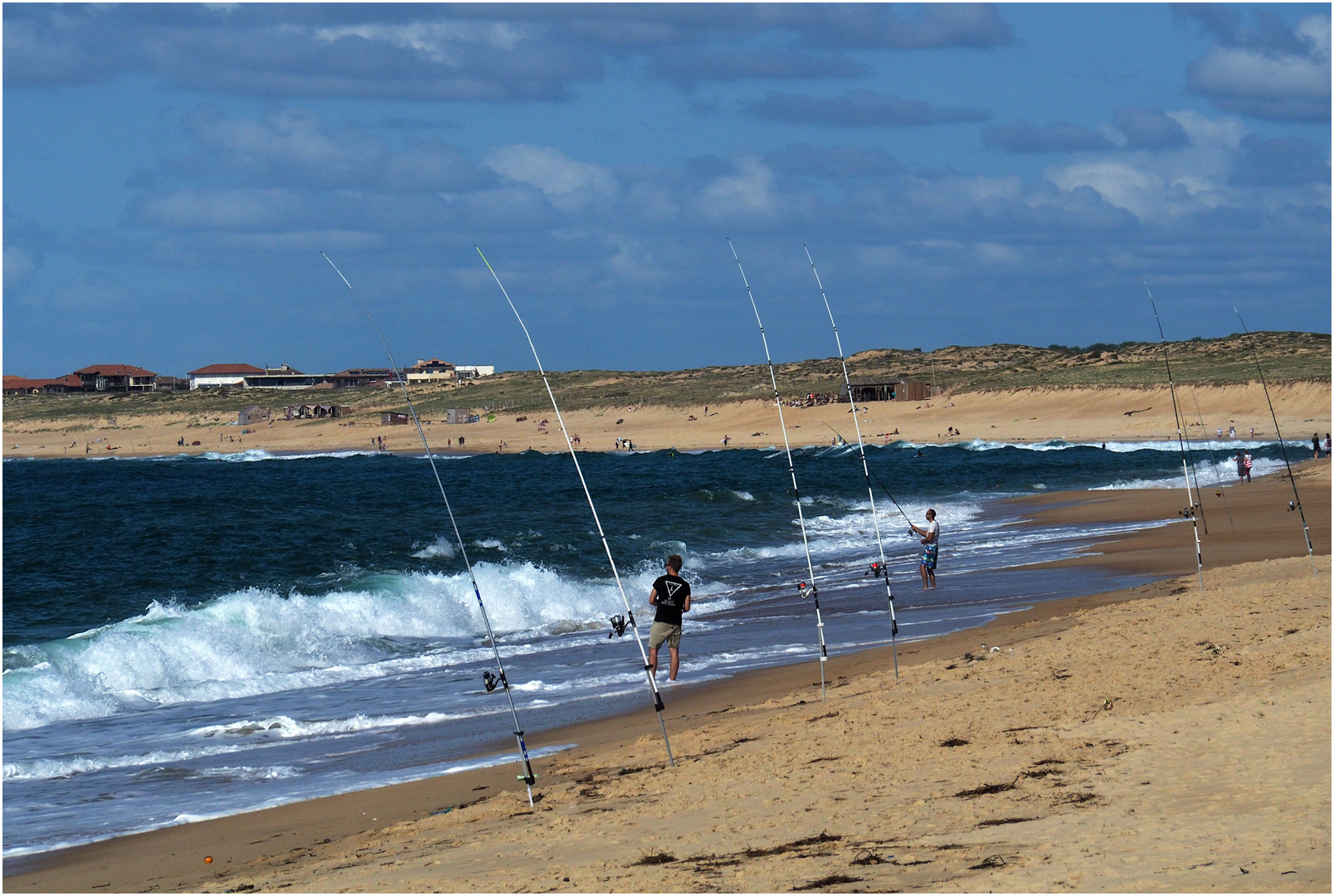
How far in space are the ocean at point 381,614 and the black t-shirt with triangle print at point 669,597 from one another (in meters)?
0.81

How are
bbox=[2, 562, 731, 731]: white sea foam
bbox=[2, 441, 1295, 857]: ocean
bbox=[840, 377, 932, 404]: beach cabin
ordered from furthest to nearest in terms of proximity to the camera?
bbox=[840, 377, 932, 404]: beach cabin, bbox=[2, 562, 731, 731]: white sea foam, bbox=[2, 441, 1295, 857]: ocean

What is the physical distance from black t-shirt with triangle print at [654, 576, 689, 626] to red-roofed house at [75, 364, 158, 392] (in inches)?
5649

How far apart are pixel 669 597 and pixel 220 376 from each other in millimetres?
153069

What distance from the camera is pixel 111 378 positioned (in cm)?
14200

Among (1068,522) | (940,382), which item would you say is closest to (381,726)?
(1068,522)

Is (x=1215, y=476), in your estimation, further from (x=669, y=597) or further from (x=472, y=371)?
(x=472, y=371)

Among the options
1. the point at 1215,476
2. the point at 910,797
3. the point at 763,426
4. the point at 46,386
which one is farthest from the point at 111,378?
the point at 910,797

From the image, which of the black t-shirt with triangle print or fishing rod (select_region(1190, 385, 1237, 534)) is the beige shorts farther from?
fishing rod (select_region(1190, 385, 1237, 534))

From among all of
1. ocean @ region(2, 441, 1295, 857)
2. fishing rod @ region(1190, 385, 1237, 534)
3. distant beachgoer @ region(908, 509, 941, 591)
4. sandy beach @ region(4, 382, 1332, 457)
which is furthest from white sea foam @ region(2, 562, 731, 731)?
sandy beach @ region(4, 382, 1332, 457)

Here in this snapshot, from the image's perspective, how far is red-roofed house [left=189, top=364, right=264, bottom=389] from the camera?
499ft

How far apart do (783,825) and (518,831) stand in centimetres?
156

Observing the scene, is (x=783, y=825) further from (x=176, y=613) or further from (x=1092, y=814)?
(x=176, y=613)

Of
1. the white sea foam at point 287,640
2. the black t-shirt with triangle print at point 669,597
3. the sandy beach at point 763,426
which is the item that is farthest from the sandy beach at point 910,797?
the sandy beach at point 763,426

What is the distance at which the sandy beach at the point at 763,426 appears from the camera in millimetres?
58188
